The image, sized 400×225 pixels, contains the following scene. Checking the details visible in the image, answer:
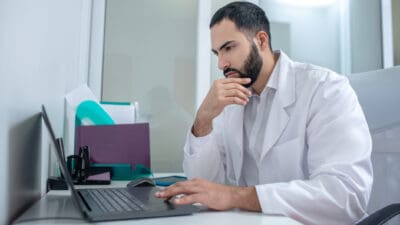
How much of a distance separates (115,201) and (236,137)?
578 mm

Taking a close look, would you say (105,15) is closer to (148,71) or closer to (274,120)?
(148,71)

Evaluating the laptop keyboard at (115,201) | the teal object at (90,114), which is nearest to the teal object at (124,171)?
the teal object at (90,114)

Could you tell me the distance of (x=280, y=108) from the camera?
107 cm

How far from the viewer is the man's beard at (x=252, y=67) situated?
1.23 m

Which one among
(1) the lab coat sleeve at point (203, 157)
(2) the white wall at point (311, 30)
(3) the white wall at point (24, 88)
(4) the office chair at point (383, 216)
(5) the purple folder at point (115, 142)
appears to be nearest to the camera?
(3) the white wall at point (24, 88)

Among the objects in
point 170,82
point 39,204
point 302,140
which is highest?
point 170,82

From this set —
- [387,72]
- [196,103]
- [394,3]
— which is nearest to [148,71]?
[196,103]

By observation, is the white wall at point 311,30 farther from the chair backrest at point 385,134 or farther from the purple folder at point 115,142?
the purple folder at point 115,142

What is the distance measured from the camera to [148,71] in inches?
81.0

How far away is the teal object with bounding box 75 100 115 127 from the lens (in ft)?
4.56

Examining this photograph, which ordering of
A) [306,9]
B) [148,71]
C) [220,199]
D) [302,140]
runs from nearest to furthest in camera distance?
[220,199]
[302,140]
[148,71]
[306,9]

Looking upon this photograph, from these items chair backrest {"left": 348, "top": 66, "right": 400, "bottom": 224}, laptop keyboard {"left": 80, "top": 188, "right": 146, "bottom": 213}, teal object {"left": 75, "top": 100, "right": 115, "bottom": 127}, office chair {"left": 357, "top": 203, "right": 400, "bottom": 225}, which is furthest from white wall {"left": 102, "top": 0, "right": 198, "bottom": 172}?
office chair {"left": 357, "top": 203, "right": 400, "bottom": 225}

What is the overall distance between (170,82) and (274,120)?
111 centimetres

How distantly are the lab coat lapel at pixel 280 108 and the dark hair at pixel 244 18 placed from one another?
21 cm
